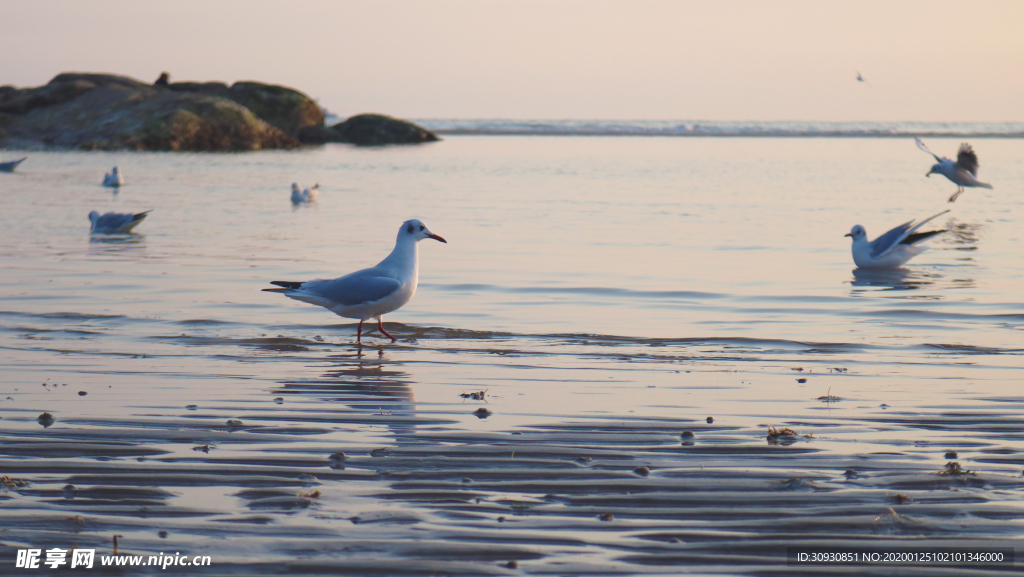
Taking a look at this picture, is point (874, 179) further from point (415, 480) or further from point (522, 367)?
point (415, 480)

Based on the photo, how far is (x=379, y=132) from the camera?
60344 mm

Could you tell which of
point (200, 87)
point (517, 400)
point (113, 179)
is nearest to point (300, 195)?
point (113, 179)

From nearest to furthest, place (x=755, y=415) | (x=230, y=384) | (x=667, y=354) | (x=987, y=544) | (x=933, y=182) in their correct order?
1. (x=987, y=544)
2. (x=755, y=415)
3. (x=230, y=384)
4. (x=667, y=354)
5. (x=933, y=182)

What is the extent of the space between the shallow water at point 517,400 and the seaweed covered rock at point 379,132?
144 feet

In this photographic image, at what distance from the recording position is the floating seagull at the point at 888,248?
12883 mm

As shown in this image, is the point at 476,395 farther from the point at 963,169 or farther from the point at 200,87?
the point at 200,87

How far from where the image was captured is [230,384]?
6250 millimetres

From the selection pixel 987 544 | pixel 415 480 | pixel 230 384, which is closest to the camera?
pixel 987 544

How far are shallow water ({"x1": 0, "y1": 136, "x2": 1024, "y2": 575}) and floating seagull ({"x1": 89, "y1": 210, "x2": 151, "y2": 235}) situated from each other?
0.72m

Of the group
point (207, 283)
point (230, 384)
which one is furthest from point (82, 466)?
point (207, 283)

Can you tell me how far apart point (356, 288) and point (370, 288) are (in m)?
0.12

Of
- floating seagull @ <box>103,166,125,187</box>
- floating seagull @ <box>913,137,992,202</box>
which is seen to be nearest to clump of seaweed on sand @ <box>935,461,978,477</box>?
floating seagull @ <box>913,137,992,202</box>

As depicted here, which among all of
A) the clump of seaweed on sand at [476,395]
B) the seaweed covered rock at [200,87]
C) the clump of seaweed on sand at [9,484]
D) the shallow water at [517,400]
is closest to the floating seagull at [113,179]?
the shallow water at [517,400]

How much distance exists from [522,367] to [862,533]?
141 inches
